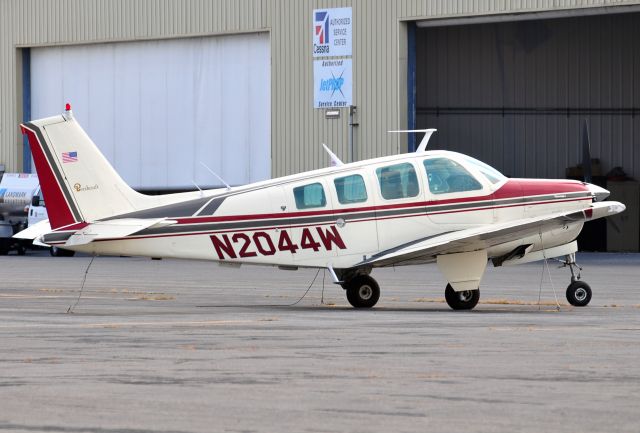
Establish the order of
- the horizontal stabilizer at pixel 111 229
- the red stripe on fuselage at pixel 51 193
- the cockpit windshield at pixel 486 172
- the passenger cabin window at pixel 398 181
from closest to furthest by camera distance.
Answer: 1. the horizontal stabilizer at pixel 111 229
2. the red stripe on fuselage at pixel 51 193
3. the passenger cabin window at pixel 398 181
4. the cockpit windshield at pixel 486 172

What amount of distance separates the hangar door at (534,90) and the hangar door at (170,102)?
817 centimetres

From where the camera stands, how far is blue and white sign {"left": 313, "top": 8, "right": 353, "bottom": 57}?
142ft

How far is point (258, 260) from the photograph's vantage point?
18828mm

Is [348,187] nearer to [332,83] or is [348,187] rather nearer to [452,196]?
[452,196]

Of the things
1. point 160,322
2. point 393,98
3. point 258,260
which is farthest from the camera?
point 393,98

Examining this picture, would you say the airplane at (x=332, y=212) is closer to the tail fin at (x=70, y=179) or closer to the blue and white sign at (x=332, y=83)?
the tail fin at (x=70, y=179)

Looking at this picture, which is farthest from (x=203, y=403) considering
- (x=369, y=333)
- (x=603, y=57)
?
(x=603, y=57)

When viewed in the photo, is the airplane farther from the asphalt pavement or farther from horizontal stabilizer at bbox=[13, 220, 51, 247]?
the asphalt pavement

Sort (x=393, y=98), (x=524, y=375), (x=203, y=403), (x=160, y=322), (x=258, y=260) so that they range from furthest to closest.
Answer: (x=393, y=98), (x=258, y=260), (x=160, y=322), (x=524, y=375), (x=203, y=403)

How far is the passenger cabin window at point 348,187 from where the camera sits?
18891 mm

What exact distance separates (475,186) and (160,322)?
5200mm

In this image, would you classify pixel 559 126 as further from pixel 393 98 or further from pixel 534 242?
pixel 534 242

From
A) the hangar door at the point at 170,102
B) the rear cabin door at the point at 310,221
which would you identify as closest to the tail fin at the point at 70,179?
the rear cabin door at the point at 310,221

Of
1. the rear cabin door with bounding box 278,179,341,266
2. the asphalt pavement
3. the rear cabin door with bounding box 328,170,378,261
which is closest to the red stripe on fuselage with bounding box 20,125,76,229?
the asphalt pavement
